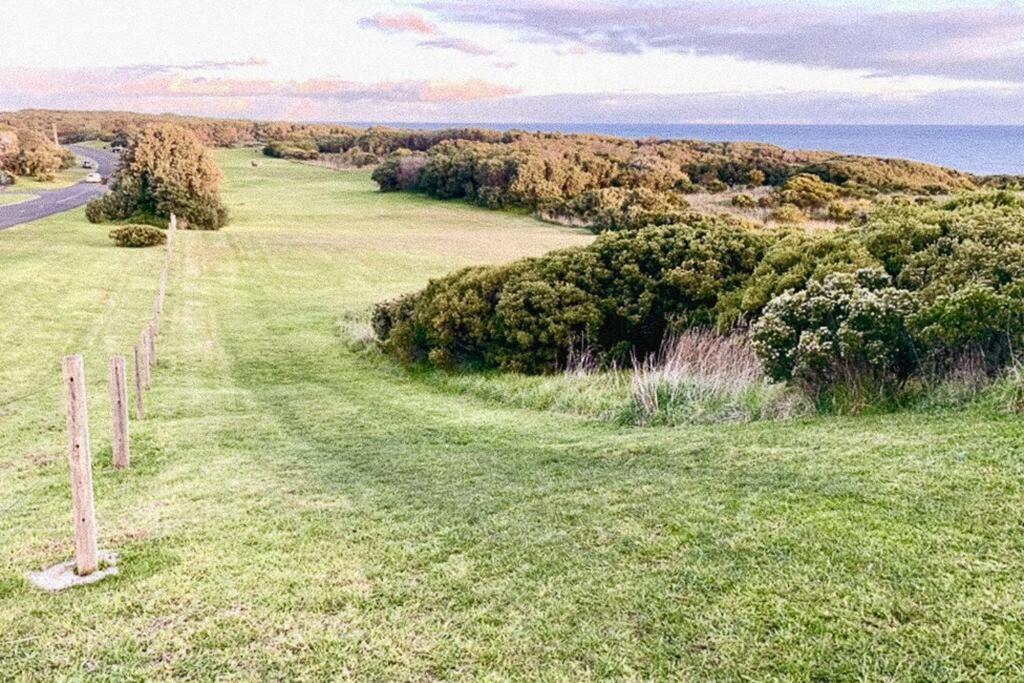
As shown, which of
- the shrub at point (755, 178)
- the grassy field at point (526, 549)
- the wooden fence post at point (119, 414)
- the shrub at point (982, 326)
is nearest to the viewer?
the grassy field at point (526, 549)

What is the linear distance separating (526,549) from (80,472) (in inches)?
129

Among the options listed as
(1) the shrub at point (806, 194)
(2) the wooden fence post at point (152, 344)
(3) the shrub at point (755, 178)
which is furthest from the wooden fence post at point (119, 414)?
(3) the shrub at point (755, 178)

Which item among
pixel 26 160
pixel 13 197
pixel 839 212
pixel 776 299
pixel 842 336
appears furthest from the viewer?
pixel 26 160

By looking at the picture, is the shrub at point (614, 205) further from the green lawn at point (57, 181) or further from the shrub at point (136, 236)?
the green lawn at point (57, 181)

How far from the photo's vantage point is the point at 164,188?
4709 cm

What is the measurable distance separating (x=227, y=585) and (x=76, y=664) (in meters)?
1.10

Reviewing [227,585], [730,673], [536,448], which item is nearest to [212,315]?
[536,448]

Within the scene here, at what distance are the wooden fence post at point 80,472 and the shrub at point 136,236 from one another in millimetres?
36752

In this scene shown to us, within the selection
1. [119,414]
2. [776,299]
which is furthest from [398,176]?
[119,414]

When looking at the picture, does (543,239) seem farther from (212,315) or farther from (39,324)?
(39,324)

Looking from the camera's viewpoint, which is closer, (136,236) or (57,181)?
(136,236)

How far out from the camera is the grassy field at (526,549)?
432cm

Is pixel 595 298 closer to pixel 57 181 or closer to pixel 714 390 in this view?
pixel 714 390

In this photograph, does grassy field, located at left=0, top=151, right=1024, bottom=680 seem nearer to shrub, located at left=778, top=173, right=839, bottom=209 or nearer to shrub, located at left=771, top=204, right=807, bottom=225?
shrub, located at left=771, top=204, right=807, bottom=225
